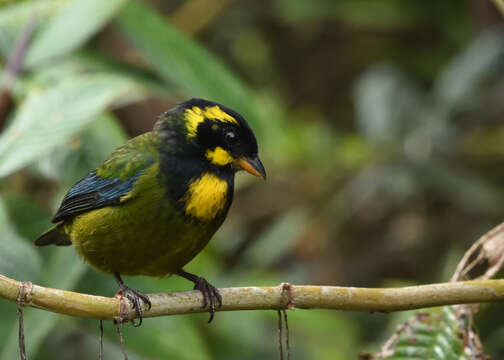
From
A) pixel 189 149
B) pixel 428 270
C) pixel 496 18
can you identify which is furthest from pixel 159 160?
pixel 496 18

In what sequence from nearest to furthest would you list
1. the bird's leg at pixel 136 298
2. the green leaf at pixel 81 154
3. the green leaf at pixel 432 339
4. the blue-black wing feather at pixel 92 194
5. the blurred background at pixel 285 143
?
the bird's leg at pixel 136 298 < the green leaf at pixel 432 339 < the blue-black wing feather at pixel 92 194 < the blurred background at pixel 285 143 < the green leaf at pixel 81 154

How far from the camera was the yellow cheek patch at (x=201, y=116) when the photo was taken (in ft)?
9.50

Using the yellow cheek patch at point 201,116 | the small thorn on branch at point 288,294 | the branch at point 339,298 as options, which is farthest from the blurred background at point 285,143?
the small thorn on branch at point 288,294

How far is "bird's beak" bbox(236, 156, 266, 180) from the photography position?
9.46ft

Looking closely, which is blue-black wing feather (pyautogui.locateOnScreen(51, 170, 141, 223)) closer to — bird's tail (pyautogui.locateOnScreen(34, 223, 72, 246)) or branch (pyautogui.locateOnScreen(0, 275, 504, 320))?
bird's tail (pyautogui.locateOnScreen(34, 223, 72, 246))

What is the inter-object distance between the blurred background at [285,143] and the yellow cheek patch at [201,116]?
313mm

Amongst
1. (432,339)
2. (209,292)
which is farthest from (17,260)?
(432,339)

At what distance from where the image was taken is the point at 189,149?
9.42ft

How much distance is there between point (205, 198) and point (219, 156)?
218 mm

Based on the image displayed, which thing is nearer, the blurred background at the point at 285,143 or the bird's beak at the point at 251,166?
the bird's beak at the point at 251,166

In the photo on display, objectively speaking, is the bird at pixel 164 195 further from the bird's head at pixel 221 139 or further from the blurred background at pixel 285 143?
the blurred background at pixel 285 143

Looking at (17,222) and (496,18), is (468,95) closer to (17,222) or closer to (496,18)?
(496,18)

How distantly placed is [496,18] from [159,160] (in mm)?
2871

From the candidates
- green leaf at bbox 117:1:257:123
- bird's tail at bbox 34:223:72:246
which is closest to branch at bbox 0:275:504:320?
bird's tail at bbox 34:223:72:246
